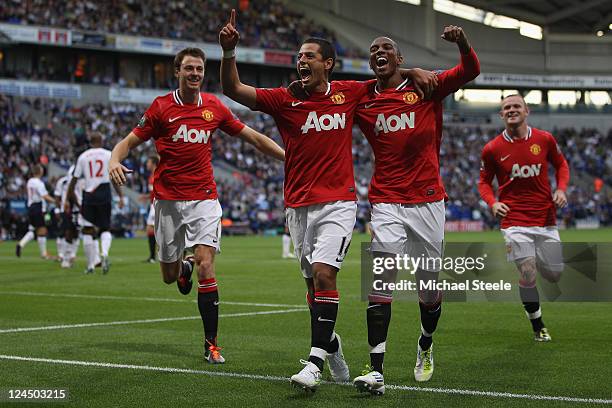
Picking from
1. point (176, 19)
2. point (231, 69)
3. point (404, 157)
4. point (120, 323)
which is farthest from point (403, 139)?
point (176, 19)

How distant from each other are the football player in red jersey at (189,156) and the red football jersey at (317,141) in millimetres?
1489

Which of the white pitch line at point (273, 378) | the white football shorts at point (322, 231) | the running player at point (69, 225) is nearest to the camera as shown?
the white pitch line at point (273, 378)

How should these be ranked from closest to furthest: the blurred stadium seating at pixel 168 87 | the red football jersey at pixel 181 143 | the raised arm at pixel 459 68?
the raised arm at pixel 459 68, the red football jersey at pixel 181 143, the blurred stadium seating at pixel 168 87

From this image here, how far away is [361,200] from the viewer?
5194 centimetres

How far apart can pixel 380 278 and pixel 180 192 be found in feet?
9.05

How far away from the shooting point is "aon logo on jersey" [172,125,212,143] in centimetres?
875

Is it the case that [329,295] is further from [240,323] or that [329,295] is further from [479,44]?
[479,44]

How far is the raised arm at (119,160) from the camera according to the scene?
7.55 m

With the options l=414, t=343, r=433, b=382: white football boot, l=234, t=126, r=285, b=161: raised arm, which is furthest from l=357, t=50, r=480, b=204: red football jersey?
l=234, t=126, r=285, b=161: raised arm

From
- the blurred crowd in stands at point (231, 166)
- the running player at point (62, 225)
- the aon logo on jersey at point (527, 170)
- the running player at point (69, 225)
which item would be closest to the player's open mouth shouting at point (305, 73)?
the aon logo on jersey at point (527, 170)

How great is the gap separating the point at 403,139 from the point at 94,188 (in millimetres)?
11946

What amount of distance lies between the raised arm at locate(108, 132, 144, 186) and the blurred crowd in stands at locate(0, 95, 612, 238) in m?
26.5

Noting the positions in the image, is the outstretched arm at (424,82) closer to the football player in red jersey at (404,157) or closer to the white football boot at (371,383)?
the football player in red jersey at (404,157)

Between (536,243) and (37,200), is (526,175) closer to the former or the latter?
(536,243)
